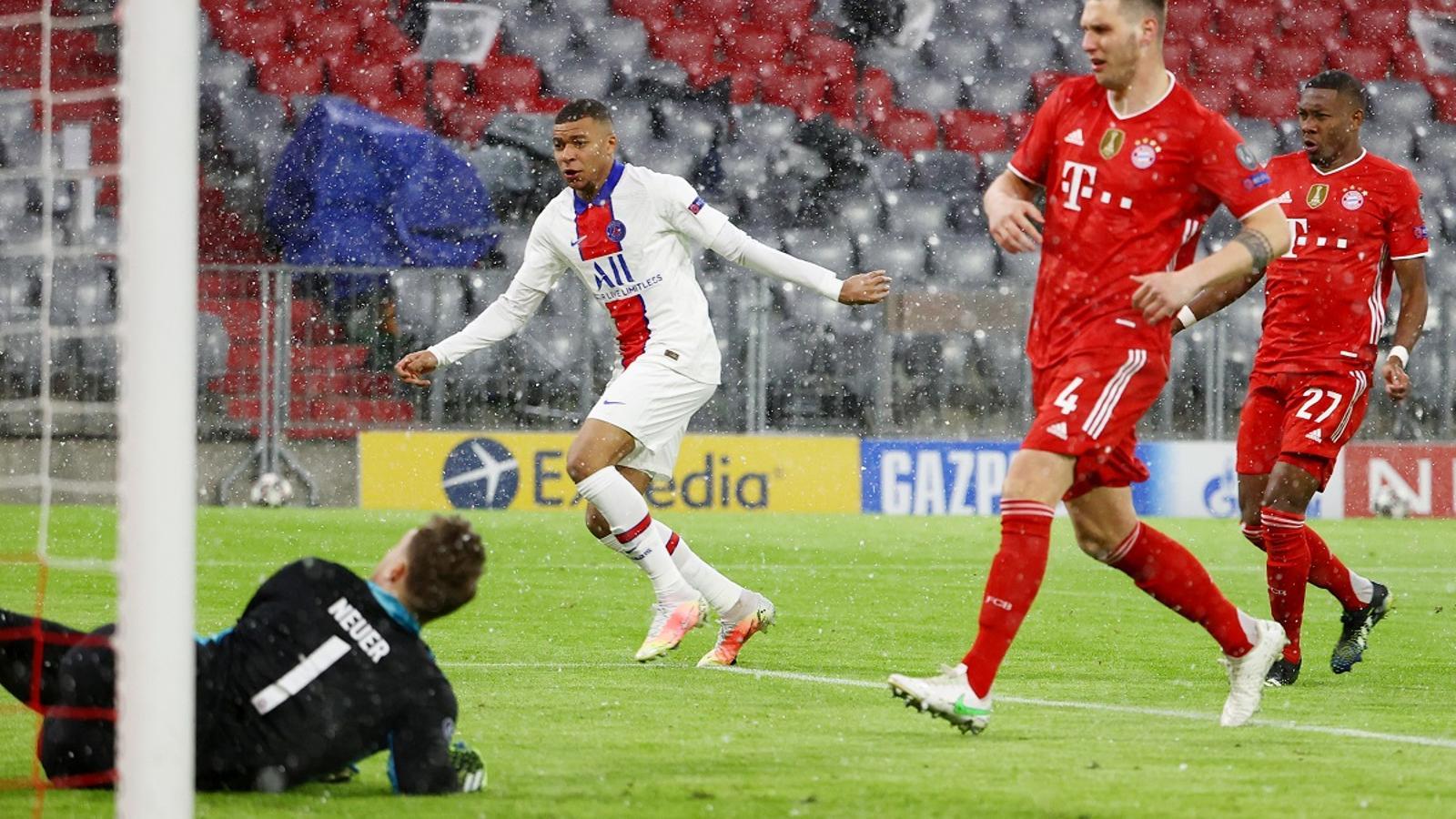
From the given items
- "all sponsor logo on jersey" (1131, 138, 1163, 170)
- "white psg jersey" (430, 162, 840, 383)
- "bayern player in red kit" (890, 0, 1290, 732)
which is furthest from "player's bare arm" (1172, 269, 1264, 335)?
"white psg jersey" (430, 162, 840, 383)

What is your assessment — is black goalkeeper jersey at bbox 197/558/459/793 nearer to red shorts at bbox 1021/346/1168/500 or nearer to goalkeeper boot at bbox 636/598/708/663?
red shorts at bbox 1021/346/1168/500

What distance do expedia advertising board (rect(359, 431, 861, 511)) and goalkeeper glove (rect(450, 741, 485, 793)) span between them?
1115 centimetres

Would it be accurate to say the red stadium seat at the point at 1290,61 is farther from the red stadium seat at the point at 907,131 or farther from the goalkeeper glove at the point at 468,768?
the goalkeeper glove at the point at 468,768

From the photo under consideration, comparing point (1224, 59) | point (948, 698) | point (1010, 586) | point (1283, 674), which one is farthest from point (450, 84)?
point (948, 698)

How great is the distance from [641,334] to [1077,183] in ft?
8.29

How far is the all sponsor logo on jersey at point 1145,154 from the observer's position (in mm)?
5074

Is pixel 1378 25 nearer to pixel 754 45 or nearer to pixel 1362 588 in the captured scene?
pixel 754 45

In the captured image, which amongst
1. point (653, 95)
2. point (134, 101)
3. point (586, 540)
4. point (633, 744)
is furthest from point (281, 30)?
point (134, 101)

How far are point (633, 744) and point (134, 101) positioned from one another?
2284mm

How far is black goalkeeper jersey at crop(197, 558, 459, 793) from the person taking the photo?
12.7 feet

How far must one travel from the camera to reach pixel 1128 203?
16.7 feet

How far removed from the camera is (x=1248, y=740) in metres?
5.12

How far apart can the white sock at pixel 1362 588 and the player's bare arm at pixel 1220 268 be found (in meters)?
2.52

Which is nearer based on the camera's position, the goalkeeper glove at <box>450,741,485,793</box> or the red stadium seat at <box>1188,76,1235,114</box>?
the goalkeeper glove at <box>450,741,485,793</box>
